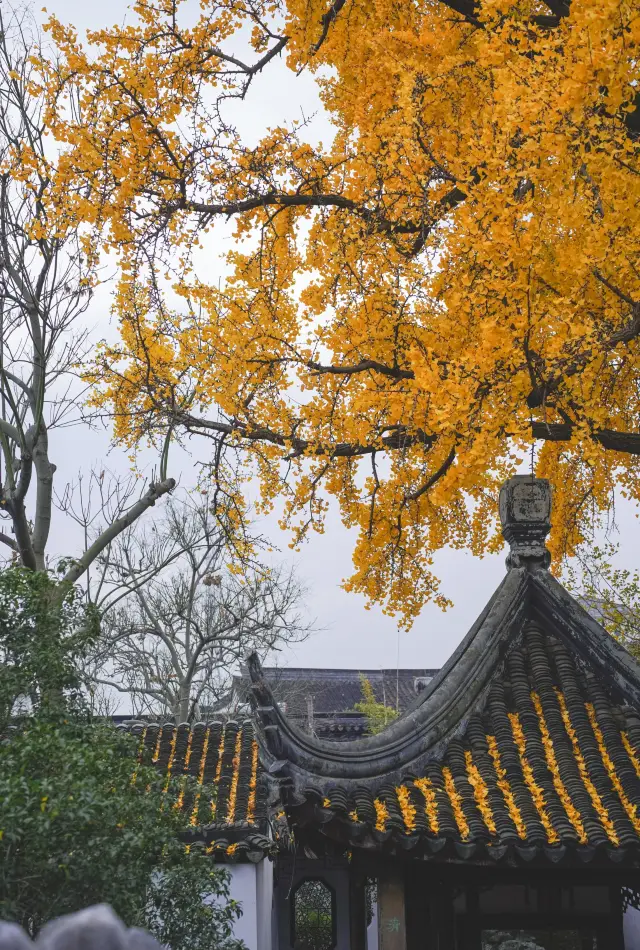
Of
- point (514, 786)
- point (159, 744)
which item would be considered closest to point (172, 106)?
point (514, 786)

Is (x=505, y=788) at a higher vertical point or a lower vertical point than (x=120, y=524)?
lower

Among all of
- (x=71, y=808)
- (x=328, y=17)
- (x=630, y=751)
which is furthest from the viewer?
(x=328, y=17)

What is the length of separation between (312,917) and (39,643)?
14.8 metres

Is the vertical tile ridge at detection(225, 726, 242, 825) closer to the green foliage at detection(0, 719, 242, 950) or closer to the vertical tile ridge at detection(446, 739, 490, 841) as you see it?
the green foliage at detection(0, 719, 242, 950)

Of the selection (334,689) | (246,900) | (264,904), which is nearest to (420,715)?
(246,900)

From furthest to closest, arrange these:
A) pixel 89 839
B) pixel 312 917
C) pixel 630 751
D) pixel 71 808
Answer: pixel 312 917, pixel 630 751, pixel 89 839, pixel 71 808

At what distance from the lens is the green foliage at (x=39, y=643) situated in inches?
253

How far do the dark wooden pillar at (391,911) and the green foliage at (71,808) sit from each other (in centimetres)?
116

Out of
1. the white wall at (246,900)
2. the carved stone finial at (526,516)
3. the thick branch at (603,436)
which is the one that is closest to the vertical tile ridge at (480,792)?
the carved stone finial at (526,516)

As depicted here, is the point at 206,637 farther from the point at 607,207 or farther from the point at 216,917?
the point at 607,207

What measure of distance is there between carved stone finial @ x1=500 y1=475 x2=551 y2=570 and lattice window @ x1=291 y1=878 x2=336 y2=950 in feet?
42.0

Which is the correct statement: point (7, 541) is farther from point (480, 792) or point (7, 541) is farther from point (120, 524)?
point (480, 792)

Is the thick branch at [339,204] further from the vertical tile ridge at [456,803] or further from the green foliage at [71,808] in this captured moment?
the vertical tile ridge at [456,803]

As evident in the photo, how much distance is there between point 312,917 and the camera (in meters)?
18.8
